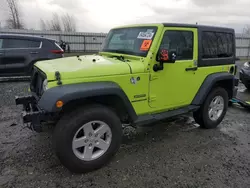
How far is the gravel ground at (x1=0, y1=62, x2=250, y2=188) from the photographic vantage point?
273cm

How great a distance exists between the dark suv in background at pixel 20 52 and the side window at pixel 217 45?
19.1 feet

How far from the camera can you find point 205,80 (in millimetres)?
4062

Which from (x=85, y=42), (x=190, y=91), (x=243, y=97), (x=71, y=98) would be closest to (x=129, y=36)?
(x=190, y=91)

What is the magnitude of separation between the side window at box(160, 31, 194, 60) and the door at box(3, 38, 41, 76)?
19.0 feet

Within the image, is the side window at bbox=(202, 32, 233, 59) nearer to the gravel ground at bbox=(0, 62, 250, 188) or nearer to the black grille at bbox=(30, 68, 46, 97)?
the gravel ground at bbox=(0, 62, 250, 188)

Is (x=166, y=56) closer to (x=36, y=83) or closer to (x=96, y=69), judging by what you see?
(x=96, y=69)

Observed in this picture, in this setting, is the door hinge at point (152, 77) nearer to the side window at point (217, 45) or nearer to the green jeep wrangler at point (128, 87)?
the green jeep wrangler at point (128, 87)

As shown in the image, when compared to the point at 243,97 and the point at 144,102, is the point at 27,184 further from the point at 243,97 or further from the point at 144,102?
the point at 243,97

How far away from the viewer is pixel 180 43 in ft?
11.9

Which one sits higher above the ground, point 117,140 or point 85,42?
point 85,42

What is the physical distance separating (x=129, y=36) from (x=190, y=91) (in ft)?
4.84

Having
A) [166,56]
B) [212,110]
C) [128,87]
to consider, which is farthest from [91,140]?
[212,110]

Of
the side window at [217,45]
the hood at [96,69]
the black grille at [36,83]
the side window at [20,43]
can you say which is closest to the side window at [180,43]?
the side window at [217,45]

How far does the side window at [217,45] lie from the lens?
13.1ft
